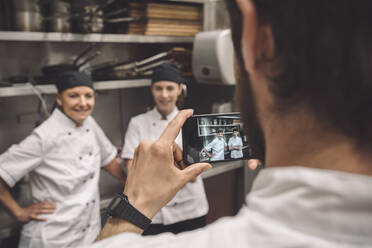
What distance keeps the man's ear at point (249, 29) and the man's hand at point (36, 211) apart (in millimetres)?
1442

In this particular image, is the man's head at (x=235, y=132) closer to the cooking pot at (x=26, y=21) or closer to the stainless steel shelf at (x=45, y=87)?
the stainless steel shelf at (x=45, y=87)

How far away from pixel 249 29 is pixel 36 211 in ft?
4.94

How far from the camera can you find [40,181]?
59.3 inches

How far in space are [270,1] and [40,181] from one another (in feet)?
4.98

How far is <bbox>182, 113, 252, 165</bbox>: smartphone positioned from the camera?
0.74 metres

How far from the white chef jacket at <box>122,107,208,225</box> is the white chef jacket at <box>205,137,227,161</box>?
3.57 ft

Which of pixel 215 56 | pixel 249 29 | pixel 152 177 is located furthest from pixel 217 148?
pixel 215 56

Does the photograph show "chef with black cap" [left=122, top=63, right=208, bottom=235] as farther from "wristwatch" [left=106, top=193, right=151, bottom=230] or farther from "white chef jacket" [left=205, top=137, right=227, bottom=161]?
"wristwatch" [left=106, top=193, right=151, bottom=230]

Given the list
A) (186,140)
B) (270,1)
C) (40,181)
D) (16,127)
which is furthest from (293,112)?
(16,127)

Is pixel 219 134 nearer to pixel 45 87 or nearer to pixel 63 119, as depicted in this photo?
pixel 63 119

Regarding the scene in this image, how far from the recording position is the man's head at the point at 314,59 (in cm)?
31

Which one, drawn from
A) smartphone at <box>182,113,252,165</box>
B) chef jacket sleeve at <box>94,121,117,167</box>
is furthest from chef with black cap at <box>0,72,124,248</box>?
smartphone at <box>182,113,252,165</box>

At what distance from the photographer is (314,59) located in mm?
332

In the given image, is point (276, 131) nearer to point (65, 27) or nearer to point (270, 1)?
point (270, 1)
